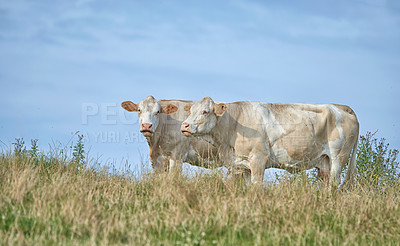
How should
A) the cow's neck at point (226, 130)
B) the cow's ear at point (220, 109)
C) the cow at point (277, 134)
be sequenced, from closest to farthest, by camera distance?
the cow's ear at point (220, 109), the cow at point (277, 134), the cow's neck at point (226, 130)

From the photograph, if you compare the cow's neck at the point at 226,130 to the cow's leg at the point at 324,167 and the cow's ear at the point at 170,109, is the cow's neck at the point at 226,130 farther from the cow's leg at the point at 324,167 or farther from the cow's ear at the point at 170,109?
the cow's leg at the point at 324,167

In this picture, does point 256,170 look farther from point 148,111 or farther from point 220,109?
point 148,111

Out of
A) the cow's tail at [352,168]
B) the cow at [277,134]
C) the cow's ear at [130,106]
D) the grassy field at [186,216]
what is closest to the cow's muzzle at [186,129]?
the cow at [277,134]

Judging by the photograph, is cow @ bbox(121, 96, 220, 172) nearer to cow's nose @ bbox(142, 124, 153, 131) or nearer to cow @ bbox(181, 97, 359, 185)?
cow's nose @ bbox(142, 124, 153, 131)

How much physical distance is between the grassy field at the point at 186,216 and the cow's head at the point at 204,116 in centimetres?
143

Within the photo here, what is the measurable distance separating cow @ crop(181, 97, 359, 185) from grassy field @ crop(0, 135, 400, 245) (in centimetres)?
145

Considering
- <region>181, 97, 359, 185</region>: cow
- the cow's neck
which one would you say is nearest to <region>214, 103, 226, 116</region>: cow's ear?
<region>181, 97, 359, 185</region>: cow

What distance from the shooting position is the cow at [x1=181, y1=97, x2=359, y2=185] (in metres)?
11.0

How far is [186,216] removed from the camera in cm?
776

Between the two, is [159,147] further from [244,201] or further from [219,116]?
[244,201]

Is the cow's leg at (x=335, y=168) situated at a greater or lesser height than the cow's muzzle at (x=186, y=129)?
lesser

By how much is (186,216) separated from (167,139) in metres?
5.36

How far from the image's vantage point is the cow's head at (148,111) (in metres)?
12.2

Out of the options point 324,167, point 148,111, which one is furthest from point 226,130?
point 324,167
